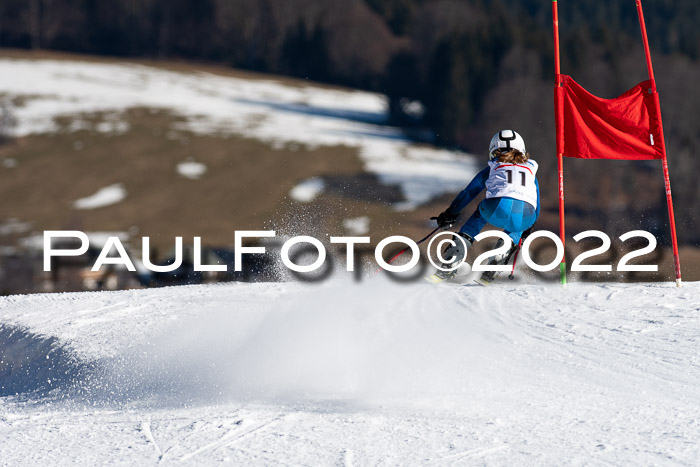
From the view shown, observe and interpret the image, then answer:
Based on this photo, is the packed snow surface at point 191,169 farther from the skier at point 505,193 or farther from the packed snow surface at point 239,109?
the skier at point 505,193

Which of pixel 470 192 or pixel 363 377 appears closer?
pixel 363 377

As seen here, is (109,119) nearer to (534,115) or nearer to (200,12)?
(534,115)

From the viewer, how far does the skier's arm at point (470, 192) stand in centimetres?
811

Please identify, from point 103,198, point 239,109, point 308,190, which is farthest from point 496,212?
point 239,109

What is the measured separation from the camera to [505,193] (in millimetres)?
7922

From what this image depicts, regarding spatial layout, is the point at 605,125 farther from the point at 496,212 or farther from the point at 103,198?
the point at 103,198

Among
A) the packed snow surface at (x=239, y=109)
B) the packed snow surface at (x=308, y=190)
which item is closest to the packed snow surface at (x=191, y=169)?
the packed snow surface at (x=239, y=109)

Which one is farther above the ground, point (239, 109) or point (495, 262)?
point (239, 109)

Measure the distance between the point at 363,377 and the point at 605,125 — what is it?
461 centimetres

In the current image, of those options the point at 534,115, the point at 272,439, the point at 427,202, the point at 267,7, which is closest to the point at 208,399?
the point at 272,439

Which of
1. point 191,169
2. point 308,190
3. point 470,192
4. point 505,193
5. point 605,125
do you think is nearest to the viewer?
point 505,193

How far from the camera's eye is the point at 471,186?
820 cm

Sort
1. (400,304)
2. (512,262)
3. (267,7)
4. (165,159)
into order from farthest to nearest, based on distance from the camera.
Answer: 1. (267,7)
2. (165,159)
3. (512,262)
4. (400,304)

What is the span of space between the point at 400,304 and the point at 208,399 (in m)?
2.44
